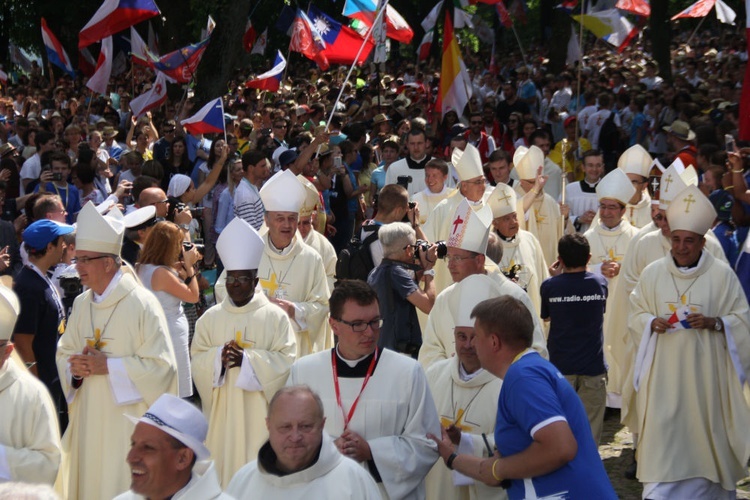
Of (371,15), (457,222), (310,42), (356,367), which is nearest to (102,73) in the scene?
(310,42)

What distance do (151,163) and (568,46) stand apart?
756 inches

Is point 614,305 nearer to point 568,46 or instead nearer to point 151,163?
point 151,163

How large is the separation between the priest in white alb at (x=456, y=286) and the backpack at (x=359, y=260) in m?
1.63

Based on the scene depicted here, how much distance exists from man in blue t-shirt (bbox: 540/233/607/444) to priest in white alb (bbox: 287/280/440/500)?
3.18 metres

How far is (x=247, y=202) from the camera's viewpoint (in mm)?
12023

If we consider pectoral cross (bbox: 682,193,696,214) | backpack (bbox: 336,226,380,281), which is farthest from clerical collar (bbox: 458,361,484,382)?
backpack (bbox: 336,226,380,281)

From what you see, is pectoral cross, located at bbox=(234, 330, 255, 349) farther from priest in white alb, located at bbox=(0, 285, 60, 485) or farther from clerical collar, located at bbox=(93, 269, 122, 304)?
priest in white alb, located at bbox=(0, 285, 60, 485)

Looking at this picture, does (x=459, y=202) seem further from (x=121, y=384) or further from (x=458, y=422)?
(x=458, y=422)

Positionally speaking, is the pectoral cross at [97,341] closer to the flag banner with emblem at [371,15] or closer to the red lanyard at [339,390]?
the red lanyard at [339,390]


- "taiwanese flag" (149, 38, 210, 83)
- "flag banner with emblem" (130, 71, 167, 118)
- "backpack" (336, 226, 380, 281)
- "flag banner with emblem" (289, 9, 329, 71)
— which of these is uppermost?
"flag banner with emblem" (289, 9, 329, 71)

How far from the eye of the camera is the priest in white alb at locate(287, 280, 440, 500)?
5250 mm

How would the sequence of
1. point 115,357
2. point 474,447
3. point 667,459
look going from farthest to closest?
1. point 667,459
2. point 115,357
3. point 474,447

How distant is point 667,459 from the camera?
7.91m

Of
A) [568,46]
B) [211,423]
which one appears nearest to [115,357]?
[211,423]
